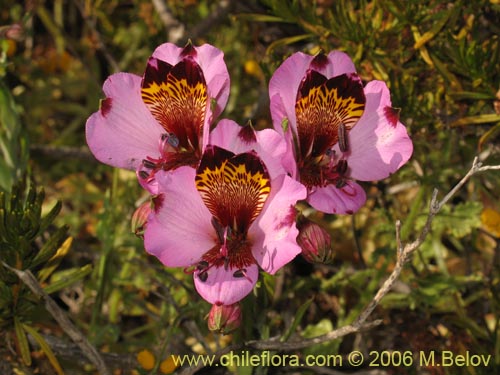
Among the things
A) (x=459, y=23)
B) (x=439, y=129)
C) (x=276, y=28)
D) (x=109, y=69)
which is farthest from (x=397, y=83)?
(x=109, y=69)

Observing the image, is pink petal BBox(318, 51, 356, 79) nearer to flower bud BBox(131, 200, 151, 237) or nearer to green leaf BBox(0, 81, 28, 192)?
flower bud BBox(131, 200, 151, 237)

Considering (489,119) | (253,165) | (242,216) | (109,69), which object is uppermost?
(253,165)

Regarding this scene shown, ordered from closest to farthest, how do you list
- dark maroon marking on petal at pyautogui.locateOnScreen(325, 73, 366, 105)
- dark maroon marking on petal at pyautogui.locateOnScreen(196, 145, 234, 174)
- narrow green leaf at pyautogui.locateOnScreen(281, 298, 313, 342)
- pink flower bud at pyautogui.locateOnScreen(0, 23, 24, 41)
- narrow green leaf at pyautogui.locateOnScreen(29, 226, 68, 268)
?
1. dark maroon marking on petal at pyautogui.locateOnScreen(196, 145, 234, 174)
2. dark maroon marking on petal at pyautogui.locateOnScreen(325, 73, 366, 105)
3. narrow green leaf at pyautogui.locateOnScreen(281, 298, 313, 342)
4. narrow green leaf at pyautogui.locateOnScreen(29, 226, 68, 268)
5. pink flower bud at pyautogui.locateOnScreen(0, 23, 24, 41)

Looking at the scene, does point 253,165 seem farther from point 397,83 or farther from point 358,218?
point 358,218

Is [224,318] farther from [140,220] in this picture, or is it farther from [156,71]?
[156,71]

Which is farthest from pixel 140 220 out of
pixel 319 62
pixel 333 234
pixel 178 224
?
pixel 333 234

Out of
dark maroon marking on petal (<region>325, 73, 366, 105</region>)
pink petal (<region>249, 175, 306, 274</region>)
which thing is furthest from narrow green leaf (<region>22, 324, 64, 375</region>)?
dark maroon marking on petal (<region>325, 73, 366, 105</region>)

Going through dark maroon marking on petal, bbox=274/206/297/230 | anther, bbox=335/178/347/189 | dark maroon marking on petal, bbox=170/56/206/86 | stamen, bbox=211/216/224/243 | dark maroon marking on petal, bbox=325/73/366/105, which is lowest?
stamen, bbox=211/216/224/243
